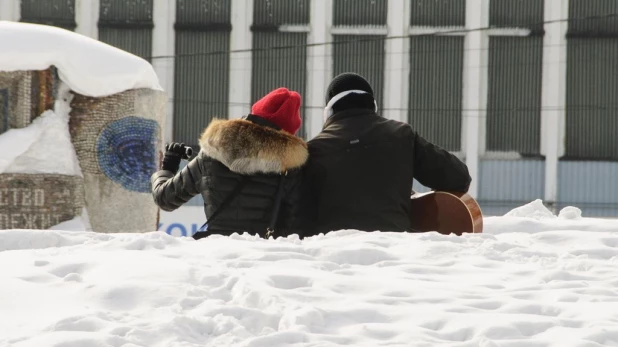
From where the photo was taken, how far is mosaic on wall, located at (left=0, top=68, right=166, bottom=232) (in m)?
11.9

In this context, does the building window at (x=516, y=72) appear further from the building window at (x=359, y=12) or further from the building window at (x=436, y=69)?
the building window at (x=359, y=12)

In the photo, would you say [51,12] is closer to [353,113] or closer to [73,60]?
[73,60]

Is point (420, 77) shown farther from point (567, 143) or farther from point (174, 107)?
point (174, 107)

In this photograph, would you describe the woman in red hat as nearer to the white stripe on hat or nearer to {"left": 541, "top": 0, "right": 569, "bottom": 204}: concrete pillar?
the white stripe on hat

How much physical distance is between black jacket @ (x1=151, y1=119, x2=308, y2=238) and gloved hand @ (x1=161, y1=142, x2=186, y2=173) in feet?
1.31

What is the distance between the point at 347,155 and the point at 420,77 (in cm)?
2351

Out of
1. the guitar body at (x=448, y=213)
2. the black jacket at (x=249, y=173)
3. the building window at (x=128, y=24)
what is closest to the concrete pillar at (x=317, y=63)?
the building window at (x=128, y=24)

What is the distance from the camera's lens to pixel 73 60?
12266 millimetres

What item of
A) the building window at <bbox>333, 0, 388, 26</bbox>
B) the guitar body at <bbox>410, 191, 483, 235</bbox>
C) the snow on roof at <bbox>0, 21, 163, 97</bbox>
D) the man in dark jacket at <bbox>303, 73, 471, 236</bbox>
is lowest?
the guitar body at <bbox>410, 191, 483, 235</bbox>

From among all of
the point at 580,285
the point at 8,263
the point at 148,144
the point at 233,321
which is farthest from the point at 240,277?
the point at 148,144

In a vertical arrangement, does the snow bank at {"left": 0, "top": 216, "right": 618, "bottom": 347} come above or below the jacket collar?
below

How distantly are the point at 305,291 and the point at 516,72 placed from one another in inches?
1001

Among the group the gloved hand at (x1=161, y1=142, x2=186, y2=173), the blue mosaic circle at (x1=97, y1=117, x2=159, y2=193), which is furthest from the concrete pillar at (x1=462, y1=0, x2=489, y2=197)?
the gloved hand at (x1=161, y1=142, x2=186, y2=173)

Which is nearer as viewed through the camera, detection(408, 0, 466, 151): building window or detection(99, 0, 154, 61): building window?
detection(99, 0, 154, 61): building window
